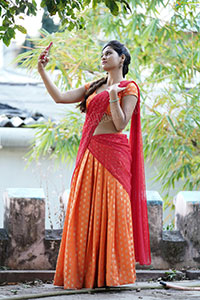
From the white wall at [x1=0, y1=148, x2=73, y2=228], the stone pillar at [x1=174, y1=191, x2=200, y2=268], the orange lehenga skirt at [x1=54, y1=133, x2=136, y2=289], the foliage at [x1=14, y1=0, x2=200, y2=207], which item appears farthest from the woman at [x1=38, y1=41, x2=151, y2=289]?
the white wall at [x1=0, y1=148, x2=73, y2=228]

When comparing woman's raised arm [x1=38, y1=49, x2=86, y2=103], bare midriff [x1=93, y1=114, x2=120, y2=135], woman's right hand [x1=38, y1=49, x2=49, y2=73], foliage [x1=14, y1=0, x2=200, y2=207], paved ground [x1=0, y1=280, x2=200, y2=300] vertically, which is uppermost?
foliage [x1=14, y1=0, x2=200, y2=207]

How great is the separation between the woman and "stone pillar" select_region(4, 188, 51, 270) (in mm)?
347

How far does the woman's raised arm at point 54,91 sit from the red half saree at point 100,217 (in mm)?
168

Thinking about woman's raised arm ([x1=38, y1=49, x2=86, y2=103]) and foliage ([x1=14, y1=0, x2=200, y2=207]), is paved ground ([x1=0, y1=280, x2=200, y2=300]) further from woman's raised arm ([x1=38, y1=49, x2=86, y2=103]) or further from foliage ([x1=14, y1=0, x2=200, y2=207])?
foliage ([x1=14, y1=0, x2=200, y2=207])

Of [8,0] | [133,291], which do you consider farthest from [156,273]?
[8,0]

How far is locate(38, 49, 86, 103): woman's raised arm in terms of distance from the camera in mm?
3990

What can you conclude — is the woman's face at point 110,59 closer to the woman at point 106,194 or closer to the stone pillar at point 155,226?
the woman at point 106,194

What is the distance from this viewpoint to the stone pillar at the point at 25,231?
426cm

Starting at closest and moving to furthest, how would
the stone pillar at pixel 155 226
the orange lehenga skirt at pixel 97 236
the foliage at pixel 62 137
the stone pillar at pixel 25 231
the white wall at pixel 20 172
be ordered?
the orange lehenga skirt at pixel 97 236 → the stone pillar at pixel 25 231 → the stone pillar at pixel 155 226 → the foliage at pixel 62 137 → the white wall at pixel 20 172

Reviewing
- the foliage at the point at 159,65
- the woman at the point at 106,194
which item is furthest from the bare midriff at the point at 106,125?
the foliage at the point at 159,65

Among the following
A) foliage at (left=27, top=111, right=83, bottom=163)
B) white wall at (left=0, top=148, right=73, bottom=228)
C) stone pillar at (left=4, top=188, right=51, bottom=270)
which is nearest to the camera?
stone pillar at (left=4, top=188, right=51, bottom=270)

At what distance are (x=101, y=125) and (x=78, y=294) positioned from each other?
109cm

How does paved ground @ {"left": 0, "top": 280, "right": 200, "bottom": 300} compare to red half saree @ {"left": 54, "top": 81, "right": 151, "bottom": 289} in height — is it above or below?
below

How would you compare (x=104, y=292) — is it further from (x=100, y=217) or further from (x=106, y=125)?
(x=106, y=125)
